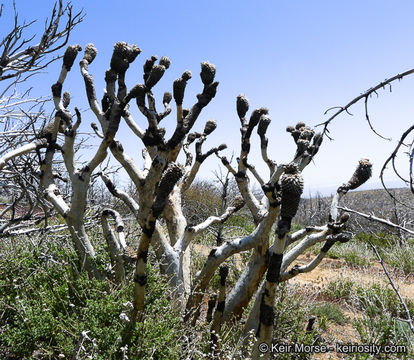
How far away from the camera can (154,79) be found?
10.3ft

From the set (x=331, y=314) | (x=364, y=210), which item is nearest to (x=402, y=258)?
(x=331, y=314)

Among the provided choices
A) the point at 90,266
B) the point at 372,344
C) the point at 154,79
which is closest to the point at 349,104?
the point at 154,79

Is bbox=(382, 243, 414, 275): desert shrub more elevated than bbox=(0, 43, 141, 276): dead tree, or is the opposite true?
bbox=(0, 43, 141, 276): dead tree

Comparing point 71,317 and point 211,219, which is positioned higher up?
point 211,219

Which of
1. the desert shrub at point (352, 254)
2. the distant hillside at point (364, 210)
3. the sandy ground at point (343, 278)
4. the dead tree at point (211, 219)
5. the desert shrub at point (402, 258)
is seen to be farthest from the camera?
the distant hillside at point (364, 210)

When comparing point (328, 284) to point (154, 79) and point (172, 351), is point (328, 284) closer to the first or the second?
point (172, 351)

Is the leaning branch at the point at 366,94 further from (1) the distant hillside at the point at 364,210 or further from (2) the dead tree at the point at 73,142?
(1) the distant hillside at the point at 364,210

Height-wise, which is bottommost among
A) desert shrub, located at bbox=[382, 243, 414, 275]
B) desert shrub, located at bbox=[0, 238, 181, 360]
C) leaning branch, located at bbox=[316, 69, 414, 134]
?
desert shrub, located at bbox=[382, 243, 414, 275]

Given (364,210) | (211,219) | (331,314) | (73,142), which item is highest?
(73,142)

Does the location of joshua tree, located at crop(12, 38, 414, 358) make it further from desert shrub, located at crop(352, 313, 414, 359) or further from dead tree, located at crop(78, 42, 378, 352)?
desert shrub, located at crop(352, 313, 414, 359)

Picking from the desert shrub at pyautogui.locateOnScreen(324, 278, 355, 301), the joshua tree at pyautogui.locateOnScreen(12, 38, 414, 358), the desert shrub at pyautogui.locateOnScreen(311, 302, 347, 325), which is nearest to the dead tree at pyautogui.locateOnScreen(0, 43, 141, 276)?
the joshua tree at pyautogui.locateOnScreen(12, 38, 414, 358)

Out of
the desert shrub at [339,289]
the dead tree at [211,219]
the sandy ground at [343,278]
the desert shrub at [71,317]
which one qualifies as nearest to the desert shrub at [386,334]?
the sandy ground at [343,278]

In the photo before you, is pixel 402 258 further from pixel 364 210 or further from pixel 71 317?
pixel 364 210

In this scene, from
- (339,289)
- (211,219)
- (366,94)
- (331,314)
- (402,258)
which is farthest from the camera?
(402,258)
